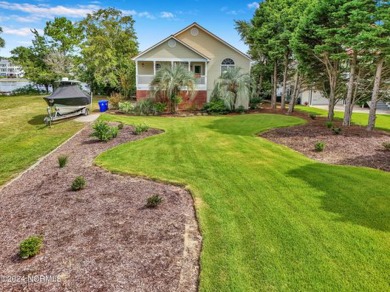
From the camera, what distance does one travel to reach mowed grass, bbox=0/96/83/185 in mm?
9547

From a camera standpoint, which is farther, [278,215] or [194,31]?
[194,31]

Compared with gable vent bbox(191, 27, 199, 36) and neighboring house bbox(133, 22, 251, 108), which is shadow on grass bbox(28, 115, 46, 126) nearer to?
neighboring house bbox(133, 22, 251, 108)

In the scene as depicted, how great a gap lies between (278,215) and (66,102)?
1601 centimetres

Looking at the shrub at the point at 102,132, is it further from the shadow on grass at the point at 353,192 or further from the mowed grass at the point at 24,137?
the shadow on grass at the point at 353,192

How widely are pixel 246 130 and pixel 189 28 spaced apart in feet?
51.9

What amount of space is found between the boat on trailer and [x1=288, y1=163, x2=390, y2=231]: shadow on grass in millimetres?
14671

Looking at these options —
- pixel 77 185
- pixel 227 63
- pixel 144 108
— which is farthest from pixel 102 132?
pixel 227 63

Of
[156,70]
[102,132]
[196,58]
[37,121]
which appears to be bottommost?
[37,121]

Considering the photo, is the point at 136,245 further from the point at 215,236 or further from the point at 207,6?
the point at 207,6

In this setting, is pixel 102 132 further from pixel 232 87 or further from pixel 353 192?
pixel 232 87

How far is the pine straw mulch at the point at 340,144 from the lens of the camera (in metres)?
9.17

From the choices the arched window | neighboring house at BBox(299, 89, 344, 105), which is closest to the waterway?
the arched window

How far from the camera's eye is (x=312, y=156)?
384 inches

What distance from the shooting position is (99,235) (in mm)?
4797
